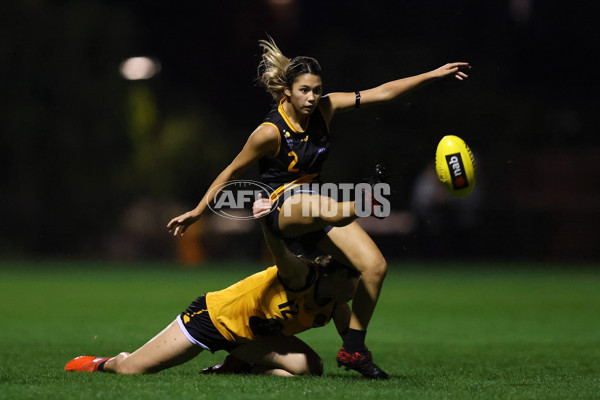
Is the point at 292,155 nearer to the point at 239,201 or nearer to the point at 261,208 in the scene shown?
the point at 261,208

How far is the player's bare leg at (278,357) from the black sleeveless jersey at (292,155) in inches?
39.6

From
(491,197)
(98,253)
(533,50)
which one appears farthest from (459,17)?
(98,253)

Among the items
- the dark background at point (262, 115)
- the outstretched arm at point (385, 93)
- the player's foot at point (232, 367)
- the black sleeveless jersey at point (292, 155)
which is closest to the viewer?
the player's foot at point (232, 367)

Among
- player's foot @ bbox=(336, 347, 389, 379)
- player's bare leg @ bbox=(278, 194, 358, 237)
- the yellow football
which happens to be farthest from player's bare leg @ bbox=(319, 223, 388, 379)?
the yellow football

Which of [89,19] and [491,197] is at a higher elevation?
[89,19]

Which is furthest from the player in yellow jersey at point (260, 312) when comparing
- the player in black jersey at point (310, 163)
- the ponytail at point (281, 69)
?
the ponytail at point (281, 69)

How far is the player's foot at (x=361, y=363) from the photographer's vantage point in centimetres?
529

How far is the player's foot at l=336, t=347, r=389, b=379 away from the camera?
529cm

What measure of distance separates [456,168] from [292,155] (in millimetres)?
1060

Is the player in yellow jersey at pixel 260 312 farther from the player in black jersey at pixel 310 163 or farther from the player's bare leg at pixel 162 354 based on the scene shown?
the player in black jersey at pixel 310 163

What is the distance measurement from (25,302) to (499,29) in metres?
8.66

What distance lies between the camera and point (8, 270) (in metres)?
15.3

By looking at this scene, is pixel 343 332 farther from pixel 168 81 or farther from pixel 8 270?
pixel 168 81

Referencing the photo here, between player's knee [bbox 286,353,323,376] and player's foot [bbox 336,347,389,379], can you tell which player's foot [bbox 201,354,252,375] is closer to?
player's knee [bbox 286,353,323,376]
